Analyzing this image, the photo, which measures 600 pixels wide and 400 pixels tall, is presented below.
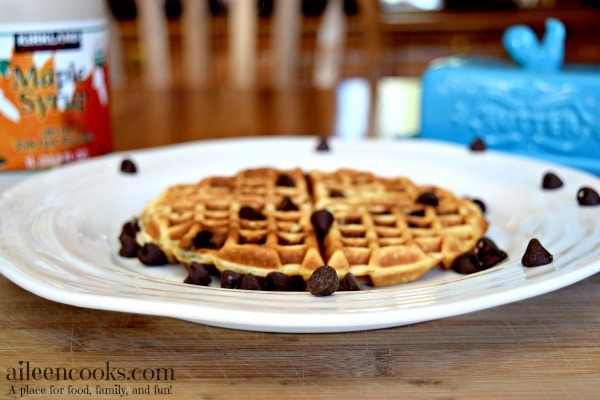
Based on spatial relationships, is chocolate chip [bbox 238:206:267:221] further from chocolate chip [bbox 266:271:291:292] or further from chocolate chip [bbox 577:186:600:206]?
chocolate chip [bbox 577:186:600:206]

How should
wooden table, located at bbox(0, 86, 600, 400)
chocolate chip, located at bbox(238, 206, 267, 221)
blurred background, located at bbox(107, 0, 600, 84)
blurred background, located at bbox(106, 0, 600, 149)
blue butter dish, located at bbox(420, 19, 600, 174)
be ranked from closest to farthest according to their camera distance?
wooden table, located at bbox(0, 86, 600, 400), chocolate chip, located at bbox(238, 206, 267, 221), blue butter dish, located at bbox(420, 19, 600, 174), blurred background, located at bbox(106, 0, 600, 149), blurred background, located at bbox(107, 0, 600, 84)

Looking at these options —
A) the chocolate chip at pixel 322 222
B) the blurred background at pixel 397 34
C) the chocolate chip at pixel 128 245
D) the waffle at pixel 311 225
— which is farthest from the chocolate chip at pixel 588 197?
the blurred background at pixel 397 34

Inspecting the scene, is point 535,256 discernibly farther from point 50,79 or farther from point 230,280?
point 50,79

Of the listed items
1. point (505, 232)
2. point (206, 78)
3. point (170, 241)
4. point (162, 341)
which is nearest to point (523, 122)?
point (505, 232)

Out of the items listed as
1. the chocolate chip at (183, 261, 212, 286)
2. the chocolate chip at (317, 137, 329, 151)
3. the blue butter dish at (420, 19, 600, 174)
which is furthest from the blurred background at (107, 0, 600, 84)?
the chocolate chip at (183, 261, 212, 286)

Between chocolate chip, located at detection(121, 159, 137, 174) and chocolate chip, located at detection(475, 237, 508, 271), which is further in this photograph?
chocolate chip, located at detection(121, 159, 137, 174)

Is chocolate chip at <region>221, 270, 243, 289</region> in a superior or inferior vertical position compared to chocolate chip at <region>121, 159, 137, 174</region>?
inferior

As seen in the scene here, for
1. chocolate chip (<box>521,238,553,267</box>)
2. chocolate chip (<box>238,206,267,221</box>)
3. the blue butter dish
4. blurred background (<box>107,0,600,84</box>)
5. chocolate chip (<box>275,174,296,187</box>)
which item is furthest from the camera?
blurred background (<box>107,0,600,84</box>)
